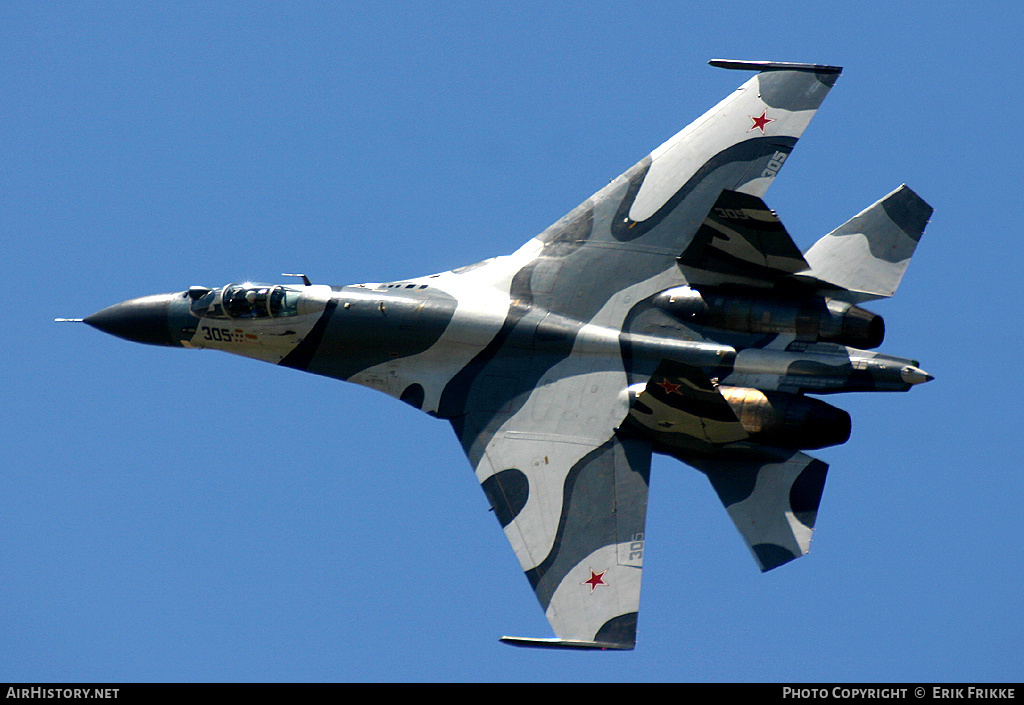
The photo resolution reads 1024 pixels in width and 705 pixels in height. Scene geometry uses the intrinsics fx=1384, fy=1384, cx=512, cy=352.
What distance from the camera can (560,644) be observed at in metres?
21.1

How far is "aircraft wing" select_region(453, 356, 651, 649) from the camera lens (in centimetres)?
2134

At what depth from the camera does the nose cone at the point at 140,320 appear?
82.6 ft

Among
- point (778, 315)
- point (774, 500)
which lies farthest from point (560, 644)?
point (778, 315)

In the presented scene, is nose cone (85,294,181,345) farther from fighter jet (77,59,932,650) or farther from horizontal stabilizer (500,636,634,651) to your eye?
horizontal stabilizer (500,636,634,651)

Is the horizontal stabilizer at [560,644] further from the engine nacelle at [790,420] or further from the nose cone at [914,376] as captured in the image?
the nose cone at [914,376]

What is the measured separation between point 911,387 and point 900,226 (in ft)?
9.16

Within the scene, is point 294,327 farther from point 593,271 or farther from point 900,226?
point 900,226

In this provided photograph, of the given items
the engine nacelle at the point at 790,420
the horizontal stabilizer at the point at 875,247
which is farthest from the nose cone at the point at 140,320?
the horizontal stabilizer at the point at 875,247

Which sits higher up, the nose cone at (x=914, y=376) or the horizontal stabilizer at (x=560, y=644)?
the nose cone at (x=914, y=376)

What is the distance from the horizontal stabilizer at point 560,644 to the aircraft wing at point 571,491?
0.05ft

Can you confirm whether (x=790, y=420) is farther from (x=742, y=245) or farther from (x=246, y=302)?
(x=246, y=302)

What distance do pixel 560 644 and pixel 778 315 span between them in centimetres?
614
